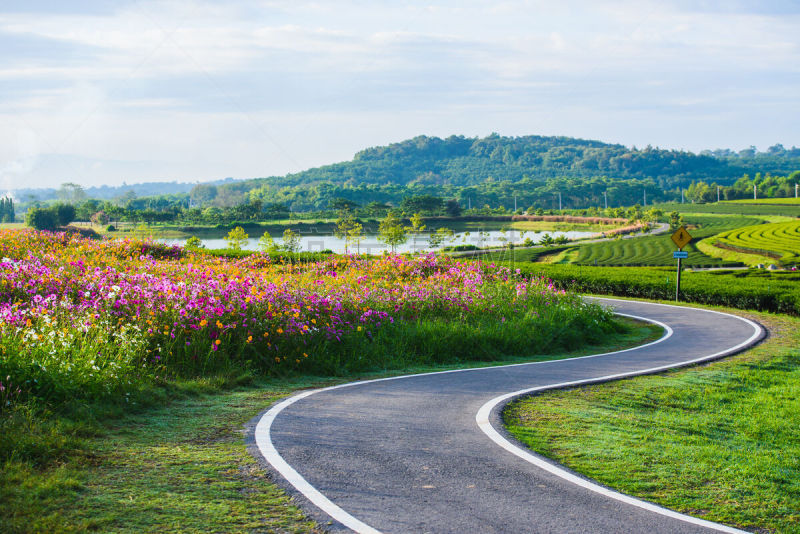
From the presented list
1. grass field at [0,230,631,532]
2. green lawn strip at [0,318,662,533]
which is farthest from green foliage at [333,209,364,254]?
green lawn strip at [0,318,662,533]

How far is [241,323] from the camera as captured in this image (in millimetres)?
9336

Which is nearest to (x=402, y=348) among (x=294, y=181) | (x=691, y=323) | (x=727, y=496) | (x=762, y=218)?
(x=727, y=496)

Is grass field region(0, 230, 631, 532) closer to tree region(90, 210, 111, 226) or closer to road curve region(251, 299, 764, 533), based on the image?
road curve region(251, 299, 764, 533)

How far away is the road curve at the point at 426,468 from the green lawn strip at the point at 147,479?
0.82 ft

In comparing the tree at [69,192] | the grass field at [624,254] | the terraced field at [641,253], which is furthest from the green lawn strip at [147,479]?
the tree at [69,192]

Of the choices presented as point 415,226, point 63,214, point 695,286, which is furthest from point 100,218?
point 695,286

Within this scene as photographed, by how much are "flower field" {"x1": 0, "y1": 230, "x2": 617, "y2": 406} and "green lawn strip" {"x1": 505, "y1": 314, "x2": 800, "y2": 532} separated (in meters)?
3.23

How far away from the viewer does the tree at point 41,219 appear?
4894 cm

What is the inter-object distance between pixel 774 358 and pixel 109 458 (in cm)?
1162

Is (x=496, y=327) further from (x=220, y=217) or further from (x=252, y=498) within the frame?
(x=220, y=217)

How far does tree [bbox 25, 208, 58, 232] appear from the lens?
→ 48938 millimetres

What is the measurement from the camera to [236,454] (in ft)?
17.5

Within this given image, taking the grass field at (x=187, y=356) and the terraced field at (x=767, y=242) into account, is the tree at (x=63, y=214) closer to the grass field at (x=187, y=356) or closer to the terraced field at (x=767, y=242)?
the grass field at (x=187, y=356)

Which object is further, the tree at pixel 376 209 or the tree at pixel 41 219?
the tree at pixel 376 209
